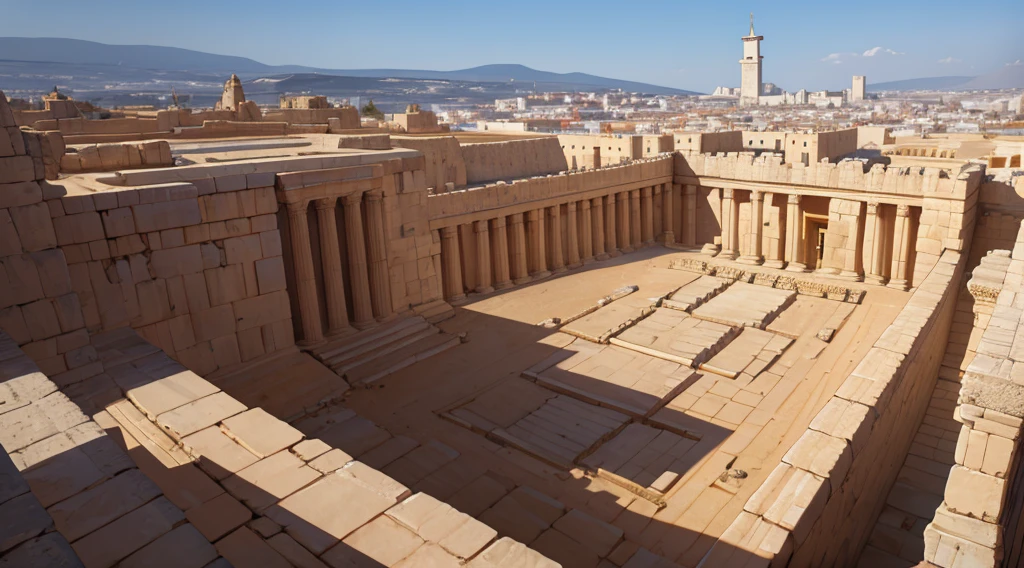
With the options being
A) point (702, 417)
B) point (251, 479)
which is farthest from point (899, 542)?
point (251, 479)

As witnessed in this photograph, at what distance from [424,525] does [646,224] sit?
2006cm

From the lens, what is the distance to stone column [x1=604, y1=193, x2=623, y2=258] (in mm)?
22792

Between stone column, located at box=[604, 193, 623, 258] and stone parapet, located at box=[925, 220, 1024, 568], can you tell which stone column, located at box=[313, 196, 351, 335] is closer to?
stone parapet, located at box=[925, 220, 1024, 568]

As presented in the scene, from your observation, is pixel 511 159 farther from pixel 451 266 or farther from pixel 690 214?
pixel 451 266

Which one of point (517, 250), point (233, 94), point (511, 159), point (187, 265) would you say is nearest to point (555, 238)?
point (517, 250)

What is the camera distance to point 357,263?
1428 cm

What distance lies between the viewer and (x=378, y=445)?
10.8 meters

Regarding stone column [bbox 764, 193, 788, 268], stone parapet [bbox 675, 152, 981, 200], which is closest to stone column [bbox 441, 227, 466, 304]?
stone parapet [bbox 675, 152, 981, 200]

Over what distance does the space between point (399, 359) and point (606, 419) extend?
15.3ft

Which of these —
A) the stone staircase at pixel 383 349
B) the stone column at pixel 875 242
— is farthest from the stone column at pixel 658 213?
the stone staircase at pixel 383 349

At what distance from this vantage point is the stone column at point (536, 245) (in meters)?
20.3

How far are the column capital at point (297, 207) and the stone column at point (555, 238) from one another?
372 inches

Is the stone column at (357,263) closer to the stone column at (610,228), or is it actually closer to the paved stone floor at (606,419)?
the paved stone floor at (606,419)

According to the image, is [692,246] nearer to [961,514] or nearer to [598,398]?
[598,398]
